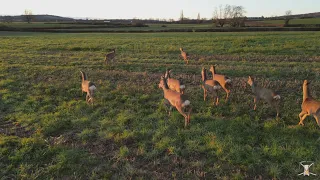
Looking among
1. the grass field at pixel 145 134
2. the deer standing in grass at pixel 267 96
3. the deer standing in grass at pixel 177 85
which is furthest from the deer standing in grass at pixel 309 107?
the deer standing in grass at pixel 177 85

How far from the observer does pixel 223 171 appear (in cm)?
601

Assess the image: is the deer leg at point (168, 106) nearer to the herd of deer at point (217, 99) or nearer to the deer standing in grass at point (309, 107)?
the herd of deer at point (217, 99)

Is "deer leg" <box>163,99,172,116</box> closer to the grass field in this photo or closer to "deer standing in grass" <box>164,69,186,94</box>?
the grass field

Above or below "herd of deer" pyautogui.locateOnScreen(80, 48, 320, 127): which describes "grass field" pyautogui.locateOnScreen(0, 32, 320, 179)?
below

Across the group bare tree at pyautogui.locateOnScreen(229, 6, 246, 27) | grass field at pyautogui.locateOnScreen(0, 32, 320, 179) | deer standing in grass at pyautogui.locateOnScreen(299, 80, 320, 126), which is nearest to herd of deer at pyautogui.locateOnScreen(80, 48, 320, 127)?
deer standing in grass at pyautogui.locateOnScreen(299, 80, 320, 126)

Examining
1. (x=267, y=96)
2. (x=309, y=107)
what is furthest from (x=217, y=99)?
(x=309, y=107)

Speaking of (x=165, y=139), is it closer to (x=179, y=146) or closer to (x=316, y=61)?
(x=179, y=146)

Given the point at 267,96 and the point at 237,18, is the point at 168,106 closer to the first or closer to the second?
the point at 267,96

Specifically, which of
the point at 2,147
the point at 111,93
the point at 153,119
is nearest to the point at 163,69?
the point at 111,93

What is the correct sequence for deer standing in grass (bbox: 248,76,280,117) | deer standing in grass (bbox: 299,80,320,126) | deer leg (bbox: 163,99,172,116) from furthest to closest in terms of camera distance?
1. deer leg (bbox: 163,99,172,116)
2. deer standing in grass (bbox: 248,76,280,117)
3. deer standing in grass (bbox: 299,80,320,126)

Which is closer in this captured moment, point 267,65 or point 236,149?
point 236,149

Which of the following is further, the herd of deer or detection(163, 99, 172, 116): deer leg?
detection(163, 99, 172, 116): deer leg

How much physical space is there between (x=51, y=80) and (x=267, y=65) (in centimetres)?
1250

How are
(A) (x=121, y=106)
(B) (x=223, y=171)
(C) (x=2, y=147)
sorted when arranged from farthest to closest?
(A) (x=121, y=106), (C) (x=2, y=147), (B) (x=223, y=171)
